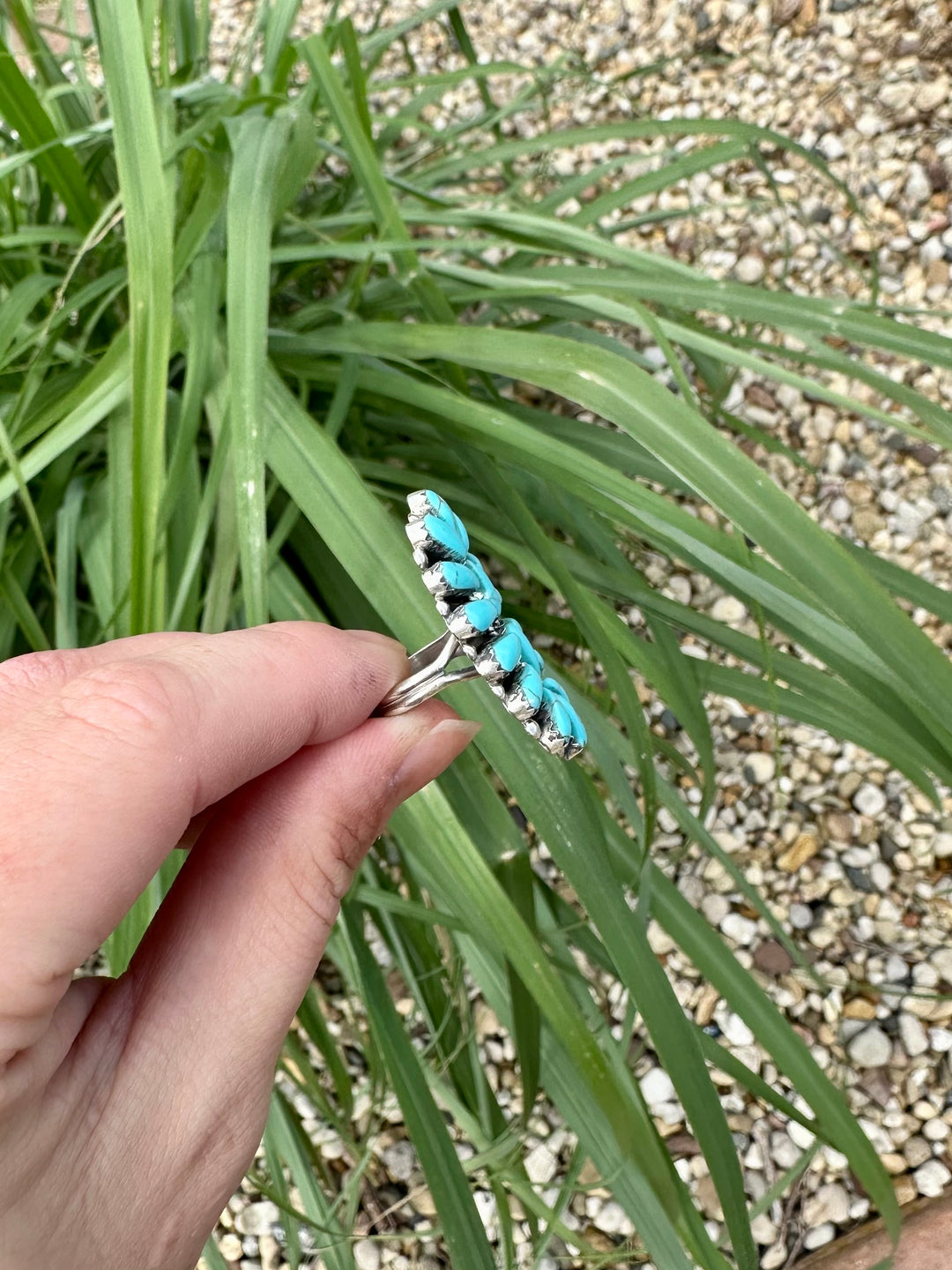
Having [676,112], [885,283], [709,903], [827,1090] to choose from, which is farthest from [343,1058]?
[676,112]

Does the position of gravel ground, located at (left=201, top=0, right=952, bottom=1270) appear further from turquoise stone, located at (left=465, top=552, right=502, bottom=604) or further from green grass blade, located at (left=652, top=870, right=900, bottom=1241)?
turquoise stone, located at (left=465, top=552, right=502, bottom=604)

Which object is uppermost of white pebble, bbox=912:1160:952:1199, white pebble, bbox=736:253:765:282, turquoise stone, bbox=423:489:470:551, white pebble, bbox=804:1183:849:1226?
white pebble, bbox=736:253:765:282

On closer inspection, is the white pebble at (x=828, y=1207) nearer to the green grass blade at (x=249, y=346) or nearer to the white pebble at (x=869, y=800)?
the white pebble at (x=869, y=800)

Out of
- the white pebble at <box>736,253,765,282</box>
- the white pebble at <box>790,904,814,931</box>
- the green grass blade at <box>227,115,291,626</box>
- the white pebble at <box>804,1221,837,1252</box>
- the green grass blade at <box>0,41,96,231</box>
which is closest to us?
the green grass blade at <box>227,115,291,626</box>

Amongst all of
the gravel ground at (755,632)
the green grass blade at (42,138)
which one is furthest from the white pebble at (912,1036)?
the green grass blade at (42,138)

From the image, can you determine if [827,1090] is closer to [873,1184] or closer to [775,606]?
[873,1184]

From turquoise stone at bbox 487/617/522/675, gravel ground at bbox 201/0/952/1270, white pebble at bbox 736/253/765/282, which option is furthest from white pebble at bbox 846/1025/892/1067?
white pebble at bbox 736/253/765/282
